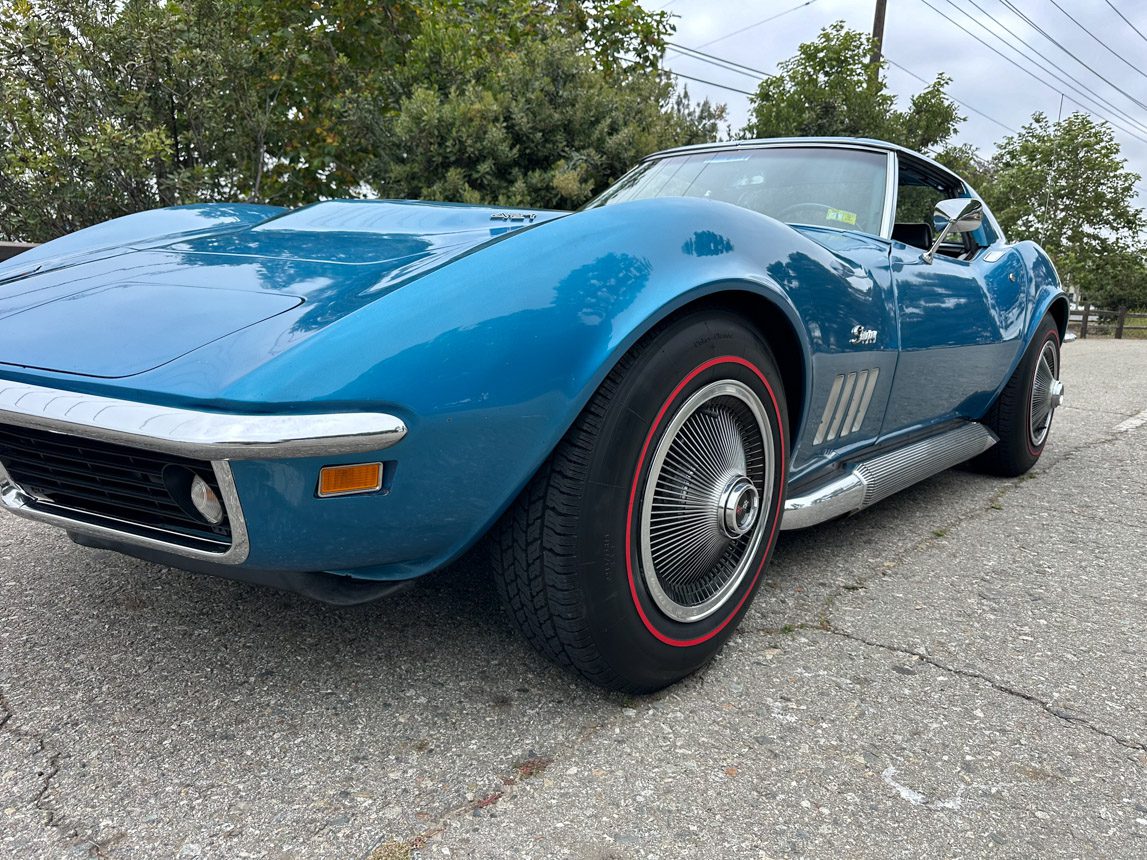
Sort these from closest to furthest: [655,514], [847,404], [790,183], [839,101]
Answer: [655,514], [847,404], [790,183], [839,101]

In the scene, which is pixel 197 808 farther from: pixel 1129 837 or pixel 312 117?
pixel 312 117

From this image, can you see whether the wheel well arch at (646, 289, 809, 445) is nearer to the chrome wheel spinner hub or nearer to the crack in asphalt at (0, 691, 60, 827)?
the chrome wheel spinner hub

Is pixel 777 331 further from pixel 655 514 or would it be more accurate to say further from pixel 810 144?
pixel 810 144

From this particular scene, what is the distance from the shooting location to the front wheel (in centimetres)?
158

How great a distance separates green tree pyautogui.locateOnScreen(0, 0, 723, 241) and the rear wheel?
12.8 ft

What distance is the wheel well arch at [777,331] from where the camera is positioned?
1828 mm

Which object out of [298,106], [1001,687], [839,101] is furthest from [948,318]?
[839,101]

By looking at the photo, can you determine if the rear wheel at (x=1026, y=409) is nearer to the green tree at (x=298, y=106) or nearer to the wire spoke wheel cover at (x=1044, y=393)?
the wire spoke wheel cover at (x=1044, y=393)

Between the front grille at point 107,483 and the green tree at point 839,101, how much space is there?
1328 cm

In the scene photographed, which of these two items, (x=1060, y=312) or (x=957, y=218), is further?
(x=1060, y=312)

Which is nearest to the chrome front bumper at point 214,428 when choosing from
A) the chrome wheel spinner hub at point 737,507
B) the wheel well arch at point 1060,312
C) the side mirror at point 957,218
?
the chrome wheel spinner hub at point 737,507

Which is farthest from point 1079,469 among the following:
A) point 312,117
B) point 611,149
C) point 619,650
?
point 312,117

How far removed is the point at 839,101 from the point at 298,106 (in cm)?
864

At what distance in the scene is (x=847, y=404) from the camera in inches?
92.5
